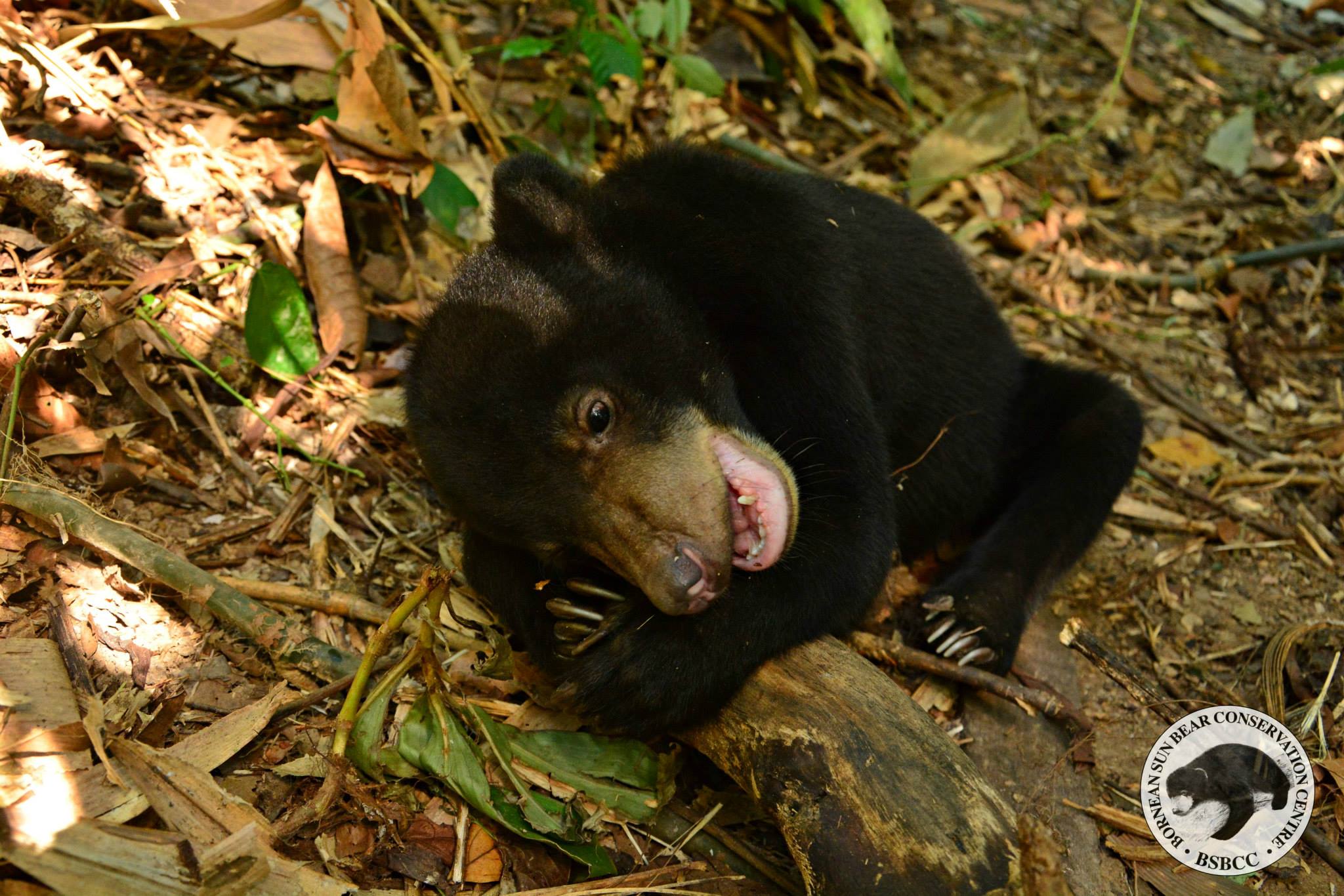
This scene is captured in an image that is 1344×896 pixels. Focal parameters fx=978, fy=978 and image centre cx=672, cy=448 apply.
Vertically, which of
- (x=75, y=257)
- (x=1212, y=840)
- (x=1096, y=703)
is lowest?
(x=1096, y=703)

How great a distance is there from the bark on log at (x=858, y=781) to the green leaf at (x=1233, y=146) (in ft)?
19.5

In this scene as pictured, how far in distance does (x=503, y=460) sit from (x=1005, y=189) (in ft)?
15.6

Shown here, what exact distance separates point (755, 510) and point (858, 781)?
869 mm

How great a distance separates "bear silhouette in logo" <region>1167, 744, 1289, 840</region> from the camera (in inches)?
121

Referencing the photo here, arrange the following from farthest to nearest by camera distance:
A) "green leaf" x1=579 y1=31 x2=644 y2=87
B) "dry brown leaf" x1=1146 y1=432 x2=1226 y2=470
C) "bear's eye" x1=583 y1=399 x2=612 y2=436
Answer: "dry brown leaf" x1=1146 y1=432 x2=1226 y2=470
"green leaf" x1=579 y1=31 x2=644 y2=87
"bear's eye" x1=583 y1=399 x2=612 y2=436

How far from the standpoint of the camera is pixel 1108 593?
4.28 metres

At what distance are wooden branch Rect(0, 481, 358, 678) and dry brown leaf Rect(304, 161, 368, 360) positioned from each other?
1285 mm

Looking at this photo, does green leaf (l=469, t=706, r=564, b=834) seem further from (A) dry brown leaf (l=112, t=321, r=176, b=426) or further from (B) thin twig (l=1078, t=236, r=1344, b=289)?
(B) thin twig (l=1078, t=236, r=1344, b=289)

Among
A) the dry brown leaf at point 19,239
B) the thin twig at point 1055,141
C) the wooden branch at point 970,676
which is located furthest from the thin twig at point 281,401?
the thin twig at point 1055,141

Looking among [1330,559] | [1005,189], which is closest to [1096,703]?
[1330,559]

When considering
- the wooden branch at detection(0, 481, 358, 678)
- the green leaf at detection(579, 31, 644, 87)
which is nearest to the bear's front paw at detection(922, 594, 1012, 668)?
the wooden branch at detection(0, 481, 358, 678)

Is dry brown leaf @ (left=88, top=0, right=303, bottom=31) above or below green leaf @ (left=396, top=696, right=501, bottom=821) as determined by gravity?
above

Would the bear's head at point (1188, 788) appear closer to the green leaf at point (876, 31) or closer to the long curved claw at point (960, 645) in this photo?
the long curved claw at point (960, 645)

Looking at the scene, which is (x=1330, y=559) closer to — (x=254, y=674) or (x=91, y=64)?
(x=254, y=674)
